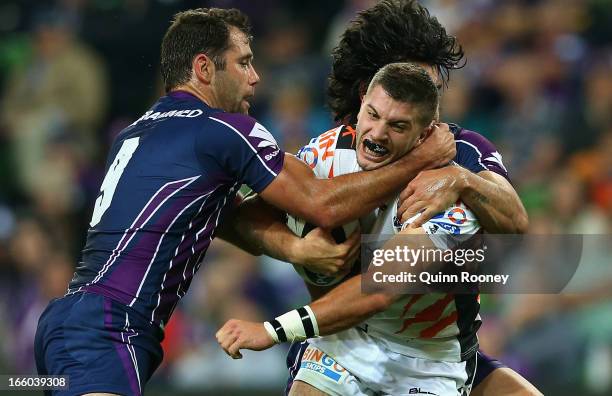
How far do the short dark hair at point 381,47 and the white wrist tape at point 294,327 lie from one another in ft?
3.94

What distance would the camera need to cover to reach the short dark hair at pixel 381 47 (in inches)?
197

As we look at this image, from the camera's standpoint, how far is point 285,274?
29.0 feet

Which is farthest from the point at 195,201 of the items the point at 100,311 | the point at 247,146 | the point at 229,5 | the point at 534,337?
the point at 229,5

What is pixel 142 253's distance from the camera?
4422mm

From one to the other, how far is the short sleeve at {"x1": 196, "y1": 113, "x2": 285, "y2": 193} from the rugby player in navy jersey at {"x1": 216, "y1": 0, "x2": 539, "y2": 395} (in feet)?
1.90

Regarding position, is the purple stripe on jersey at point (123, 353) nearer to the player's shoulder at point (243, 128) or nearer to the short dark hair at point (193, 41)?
the player's shoulder at point (243, 128)

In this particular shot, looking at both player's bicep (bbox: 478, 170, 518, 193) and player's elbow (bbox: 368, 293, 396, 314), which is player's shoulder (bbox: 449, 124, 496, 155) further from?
player's elbow (bbox: 368, 293, 396, 314)

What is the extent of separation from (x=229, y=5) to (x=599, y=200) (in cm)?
431

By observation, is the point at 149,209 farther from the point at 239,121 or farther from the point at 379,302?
the point at 379,302

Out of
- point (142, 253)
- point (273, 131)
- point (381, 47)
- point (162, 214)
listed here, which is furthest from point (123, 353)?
point (273, 131)

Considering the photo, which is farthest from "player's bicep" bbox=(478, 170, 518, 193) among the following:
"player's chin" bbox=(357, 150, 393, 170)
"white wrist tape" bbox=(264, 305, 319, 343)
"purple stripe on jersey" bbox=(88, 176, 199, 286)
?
"purple stripe on jersey" bbox=(88, 176, 199, 286)

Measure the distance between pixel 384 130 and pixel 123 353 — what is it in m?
1.37

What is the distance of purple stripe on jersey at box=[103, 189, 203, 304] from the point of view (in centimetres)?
441

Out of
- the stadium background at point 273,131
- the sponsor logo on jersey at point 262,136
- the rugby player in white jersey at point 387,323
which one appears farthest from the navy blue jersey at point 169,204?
the stadium background at point 273,131
